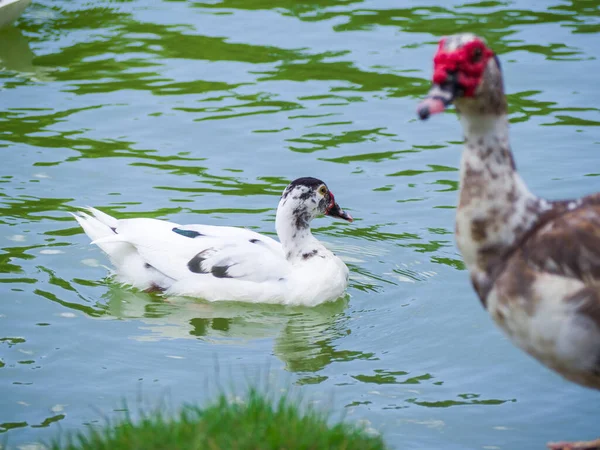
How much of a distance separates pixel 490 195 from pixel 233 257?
13.0ft

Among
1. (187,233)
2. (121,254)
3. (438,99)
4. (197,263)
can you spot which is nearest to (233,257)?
(197,263)

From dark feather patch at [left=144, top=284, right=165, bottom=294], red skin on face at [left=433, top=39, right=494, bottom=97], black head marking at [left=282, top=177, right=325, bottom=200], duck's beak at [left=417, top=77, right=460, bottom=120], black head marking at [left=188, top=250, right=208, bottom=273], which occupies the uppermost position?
red skin on face at [left=433, top=39, right=494, bottom=97]

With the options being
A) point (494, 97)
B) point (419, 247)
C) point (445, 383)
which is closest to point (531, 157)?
point (419, 247)

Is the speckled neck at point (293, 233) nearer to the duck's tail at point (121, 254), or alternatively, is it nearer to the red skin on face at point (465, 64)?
the duck's tail at point (121, 254)

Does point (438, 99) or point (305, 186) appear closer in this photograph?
point (438, 99)

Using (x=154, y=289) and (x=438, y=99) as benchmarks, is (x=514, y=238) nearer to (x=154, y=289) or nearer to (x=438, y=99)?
(x=438, y=99)

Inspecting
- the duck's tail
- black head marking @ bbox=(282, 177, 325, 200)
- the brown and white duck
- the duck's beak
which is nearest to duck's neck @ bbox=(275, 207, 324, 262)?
black head marking @ bbox=(282, 177, 325, 200)

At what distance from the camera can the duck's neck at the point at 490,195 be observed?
Result: 5.14m

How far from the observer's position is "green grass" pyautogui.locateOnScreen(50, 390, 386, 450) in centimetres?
513

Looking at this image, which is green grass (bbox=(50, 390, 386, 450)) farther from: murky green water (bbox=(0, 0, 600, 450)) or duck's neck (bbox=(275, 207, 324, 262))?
duck's neck (bbox=(275, 207, 324, 262))

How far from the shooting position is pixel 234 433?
17.2 ft

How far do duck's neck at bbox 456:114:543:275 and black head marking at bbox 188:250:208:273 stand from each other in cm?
397

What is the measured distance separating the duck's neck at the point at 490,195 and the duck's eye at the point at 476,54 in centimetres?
29

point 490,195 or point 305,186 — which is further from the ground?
point 490,195
